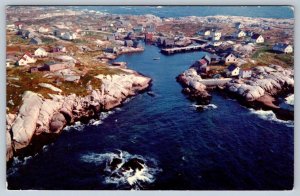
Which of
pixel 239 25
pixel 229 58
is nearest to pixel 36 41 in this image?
pixel 239 25

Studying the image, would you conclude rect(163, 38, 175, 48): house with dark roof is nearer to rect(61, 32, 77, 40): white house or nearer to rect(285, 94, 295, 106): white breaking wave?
rect(61, 32, 77, 40): white house

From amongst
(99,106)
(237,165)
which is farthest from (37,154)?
(237,165)

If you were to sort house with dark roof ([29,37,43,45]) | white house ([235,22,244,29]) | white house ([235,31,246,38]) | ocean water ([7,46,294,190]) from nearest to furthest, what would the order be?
ocean water ([7,46,294,190])
white house ([235,22,244,29])
house with dark roof ([29,37,43,45])
white house ([235,31,246,38])

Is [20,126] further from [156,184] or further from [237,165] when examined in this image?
[237,165]

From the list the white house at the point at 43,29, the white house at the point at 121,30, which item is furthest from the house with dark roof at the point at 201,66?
the white house at the point at 43,29

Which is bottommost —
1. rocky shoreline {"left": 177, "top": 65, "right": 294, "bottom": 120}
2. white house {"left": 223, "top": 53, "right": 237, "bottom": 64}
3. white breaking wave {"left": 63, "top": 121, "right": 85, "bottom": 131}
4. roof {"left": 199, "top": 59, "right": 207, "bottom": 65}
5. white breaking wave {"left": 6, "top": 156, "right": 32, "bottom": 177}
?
white breaking wave {"left": 6, "top": 156, "right": 32, "bottom": 177}

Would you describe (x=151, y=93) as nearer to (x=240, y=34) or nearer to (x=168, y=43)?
(x=168, y=43)

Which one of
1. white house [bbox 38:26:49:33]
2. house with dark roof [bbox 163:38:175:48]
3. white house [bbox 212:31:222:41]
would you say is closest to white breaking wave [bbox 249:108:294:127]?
white house [bbox 212:31:222:41]
